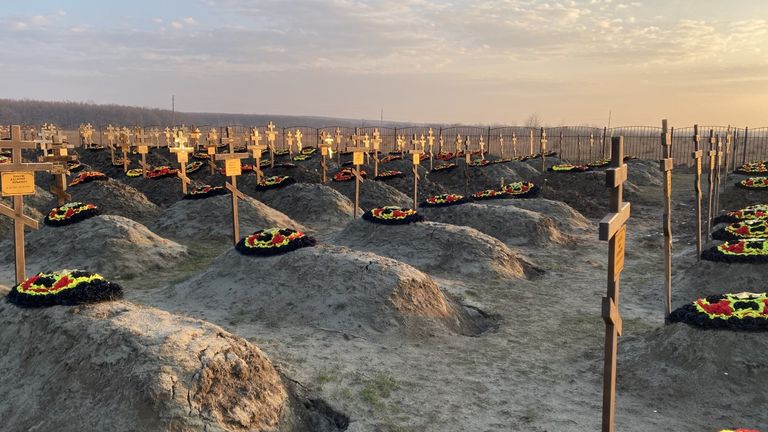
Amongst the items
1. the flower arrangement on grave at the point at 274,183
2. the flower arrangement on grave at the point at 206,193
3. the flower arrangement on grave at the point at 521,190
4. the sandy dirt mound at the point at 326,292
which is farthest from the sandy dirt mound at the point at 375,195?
the sandy dirt mound at the point at 326,292

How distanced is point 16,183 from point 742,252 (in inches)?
474

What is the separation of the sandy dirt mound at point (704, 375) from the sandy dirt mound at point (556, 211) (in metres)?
10.7

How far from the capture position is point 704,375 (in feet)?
22.3

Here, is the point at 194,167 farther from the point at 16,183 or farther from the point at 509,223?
the point at 16,183

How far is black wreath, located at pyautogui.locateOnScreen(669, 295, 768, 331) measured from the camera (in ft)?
23.1

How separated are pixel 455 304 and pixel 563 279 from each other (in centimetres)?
355

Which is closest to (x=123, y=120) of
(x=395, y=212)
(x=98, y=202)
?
(x=98, y=202)

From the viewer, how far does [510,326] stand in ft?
30.7

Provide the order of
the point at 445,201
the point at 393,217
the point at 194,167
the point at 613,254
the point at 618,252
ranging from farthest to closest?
the point at 194,167 → the point at 445,201 → the point at 393,217 → the point at 618,252 → the point at 613,254

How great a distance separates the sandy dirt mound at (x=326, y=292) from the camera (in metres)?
8.95

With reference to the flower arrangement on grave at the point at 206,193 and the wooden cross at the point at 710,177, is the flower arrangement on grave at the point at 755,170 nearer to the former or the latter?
the wooden cross at the point at 710,177

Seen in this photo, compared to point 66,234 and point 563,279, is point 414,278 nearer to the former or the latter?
point 563,279

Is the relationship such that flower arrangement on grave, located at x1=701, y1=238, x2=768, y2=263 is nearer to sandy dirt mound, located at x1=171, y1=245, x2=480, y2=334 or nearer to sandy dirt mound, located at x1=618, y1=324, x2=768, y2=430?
sandy dirt mound, located at x1=618, y1=324, x2=768, y2=430

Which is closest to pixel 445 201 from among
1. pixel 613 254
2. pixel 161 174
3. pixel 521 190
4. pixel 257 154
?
pixel 521 190
